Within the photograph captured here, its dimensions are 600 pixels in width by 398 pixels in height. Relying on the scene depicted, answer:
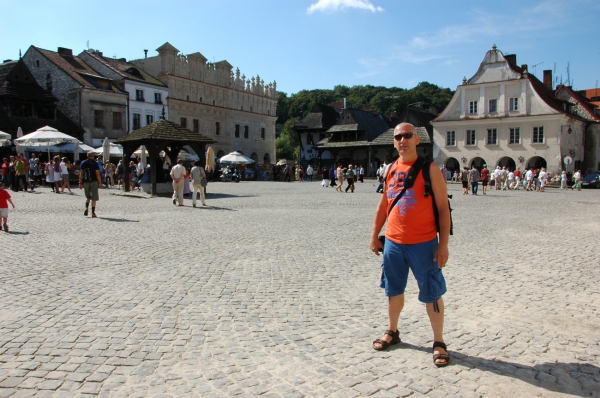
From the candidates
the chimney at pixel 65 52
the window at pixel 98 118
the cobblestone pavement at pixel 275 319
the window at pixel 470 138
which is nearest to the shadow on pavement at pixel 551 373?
the cobblestone pavement at pixel 275 319

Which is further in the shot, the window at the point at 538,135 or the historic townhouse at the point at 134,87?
the historic townhouse at the point at 134,87

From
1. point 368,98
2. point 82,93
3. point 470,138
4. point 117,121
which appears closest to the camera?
point 82,93

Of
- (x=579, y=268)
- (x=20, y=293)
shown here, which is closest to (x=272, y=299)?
(x=20, y=293)

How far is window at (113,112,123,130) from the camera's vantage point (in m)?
44.7

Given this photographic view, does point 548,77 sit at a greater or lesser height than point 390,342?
greater

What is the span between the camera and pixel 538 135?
43.1m

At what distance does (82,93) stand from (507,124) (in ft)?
124

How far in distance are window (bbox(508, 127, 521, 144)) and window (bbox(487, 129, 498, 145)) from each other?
48.0 inches

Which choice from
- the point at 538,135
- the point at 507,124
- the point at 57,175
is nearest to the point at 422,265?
the point at 57,175

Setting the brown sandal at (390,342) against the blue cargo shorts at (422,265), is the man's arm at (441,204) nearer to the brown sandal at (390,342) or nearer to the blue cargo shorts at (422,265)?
the blue cargo shorts at (422,265)

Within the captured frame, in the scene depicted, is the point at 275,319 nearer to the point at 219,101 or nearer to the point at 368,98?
the point at 219,101

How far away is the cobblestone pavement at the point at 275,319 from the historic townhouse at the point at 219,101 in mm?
44658

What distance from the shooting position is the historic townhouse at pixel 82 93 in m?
41.8

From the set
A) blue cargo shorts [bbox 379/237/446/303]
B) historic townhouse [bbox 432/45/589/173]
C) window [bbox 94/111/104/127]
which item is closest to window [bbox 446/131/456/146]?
historic townhouse [bbox 432/45/589/173]
